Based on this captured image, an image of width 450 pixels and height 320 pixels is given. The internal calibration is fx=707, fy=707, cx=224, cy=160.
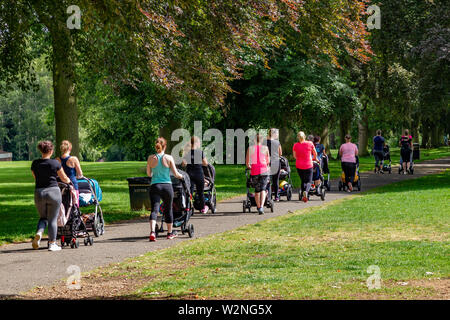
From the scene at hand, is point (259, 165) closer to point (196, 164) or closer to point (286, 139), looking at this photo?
point (196, 164)

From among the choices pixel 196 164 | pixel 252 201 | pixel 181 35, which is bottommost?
pixel 252 201

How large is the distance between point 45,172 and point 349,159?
1238 centimetres

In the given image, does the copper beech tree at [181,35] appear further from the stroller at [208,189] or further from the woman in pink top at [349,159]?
the woman in pink top at [349,159]

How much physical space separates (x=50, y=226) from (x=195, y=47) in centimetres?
704

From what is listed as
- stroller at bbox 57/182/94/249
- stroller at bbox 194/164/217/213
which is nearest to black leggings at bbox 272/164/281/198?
stroller at bbox 194/164/217/213

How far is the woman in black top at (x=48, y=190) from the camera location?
1102 centimetres

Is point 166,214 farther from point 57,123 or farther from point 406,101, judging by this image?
point 406,101

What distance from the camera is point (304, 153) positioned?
59.3 feet

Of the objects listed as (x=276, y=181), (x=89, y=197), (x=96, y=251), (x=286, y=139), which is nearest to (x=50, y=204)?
(x=96, y=251)

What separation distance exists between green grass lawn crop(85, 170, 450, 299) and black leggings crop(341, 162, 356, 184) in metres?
6.35

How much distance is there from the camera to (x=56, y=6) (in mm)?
14664

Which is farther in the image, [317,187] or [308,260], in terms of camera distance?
[317,187]
